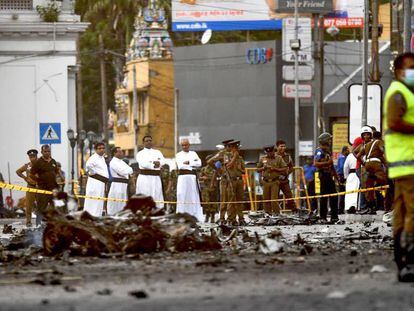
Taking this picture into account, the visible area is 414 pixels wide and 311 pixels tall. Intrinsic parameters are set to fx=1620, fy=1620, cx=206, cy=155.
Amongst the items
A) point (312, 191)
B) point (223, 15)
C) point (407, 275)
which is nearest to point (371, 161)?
point (312, 191)

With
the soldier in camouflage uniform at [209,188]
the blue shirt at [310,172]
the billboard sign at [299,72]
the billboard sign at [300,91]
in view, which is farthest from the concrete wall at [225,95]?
the soldier in camouflage uniform at [209,188]

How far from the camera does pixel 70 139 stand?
173 feet

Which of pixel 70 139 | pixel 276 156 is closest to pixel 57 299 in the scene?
pixel 276 156

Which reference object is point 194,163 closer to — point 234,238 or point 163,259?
point 234,238

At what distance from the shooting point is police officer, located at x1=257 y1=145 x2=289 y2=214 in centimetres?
3434

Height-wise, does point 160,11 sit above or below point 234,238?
above

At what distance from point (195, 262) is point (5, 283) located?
2687 mm

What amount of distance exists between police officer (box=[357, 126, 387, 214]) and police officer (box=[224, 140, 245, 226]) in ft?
7.88

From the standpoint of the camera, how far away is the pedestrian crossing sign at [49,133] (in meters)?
41.8

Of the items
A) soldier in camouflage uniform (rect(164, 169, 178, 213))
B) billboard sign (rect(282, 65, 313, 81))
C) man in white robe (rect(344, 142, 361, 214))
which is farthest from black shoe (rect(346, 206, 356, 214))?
billboard sign (rect(282, 65, 313, 81))

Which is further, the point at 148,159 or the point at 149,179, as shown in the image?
the point at 149,179

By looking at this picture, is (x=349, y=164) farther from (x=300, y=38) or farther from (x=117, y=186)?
(x=300, y=38)

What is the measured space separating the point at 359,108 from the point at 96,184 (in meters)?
6.05

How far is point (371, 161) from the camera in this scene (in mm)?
30438
